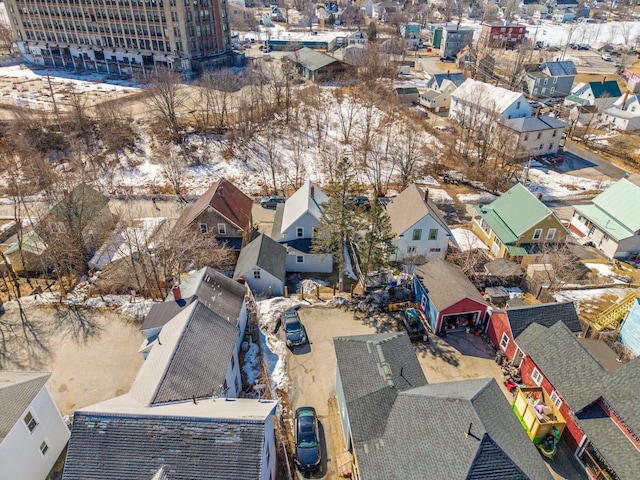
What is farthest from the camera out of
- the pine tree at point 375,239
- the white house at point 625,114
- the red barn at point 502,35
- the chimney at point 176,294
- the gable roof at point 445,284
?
the red barn at point 502,35

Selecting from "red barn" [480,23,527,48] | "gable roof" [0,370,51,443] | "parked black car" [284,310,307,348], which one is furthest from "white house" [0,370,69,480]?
"red barn" [480,23,527,48]

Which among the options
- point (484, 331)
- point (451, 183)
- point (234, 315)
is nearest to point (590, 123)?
point (451, 183)

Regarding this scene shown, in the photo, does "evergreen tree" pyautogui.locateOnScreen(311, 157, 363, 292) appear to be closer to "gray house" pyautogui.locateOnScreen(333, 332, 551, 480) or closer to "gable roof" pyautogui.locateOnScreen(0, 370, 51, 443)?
"gray house" pyautogui.locateOnScreen(333, 332, 551, 480)

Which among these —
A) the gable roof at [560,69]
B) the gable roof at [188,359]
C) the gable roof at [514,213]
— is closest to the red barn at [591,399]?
the gable roof at [514,213]

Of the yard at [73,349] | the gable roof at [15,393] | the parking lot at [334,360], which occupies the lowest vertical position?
the yard at [73,349]

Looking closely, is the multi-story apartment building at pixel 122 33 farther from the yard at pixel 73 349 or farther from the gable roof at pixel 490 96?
the yard at pixel 73 349

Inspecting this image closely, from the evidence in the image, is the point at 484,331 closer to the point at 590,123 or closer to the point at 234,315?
the point at 234,315

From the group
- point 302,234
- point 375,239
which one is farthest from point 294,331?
point 302,234
